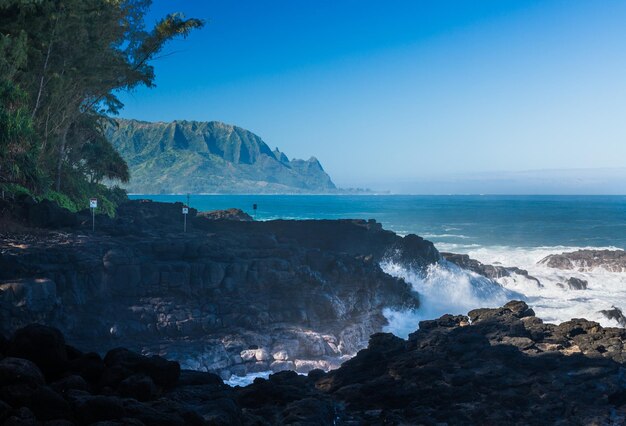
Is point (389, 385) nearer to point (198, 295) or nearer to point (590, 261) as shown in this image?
point (198, 295)

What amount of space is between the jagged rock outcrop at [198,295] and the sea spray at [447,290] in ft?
8.15

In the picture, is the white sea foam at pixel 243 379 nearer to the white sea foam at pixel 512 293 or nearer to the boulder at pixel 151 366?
the boulder at pixel 151 366

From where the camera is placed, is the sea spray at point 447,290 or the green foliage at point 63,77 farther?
the sea spray at point 447,290

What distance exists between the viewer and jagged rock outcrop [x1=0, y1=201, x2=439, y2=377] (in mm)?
19828

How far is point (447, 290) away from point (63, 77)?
2670 centimetres

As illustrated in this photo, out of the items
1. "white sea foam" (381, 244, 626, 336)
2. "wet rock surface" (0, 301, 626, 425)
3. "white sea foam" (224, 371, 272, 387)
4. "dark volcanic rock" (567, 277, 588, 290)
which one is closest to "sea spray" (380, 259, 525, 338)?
"white sea foam" (381, 244, 626, 336)

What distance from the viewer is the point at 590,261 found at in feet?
152

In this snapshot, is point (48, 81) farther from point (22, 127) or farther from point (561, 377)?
point (561, 377)

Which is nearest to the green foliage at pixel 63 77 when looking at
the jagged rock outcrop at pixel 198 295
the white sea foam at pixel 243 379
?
the jagged rock outcrop at pixel 198 295

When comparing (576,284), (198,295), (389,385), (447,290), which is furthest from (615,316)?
(198,295)

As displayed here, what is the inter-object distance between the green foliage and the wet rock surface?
18.0m

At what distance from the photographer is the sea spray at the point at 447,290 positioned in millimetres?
32094

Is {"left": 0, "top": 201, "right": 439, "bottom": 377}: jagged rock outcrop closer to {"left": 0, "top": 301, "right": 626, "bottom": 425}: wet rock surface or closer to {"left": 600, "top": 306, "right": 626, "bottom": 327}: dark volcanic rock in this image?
{"left": 0, "top": 301, "right": 626, "bottom": 425}: wet rock surface

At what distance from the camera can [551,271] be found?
4566 centimetres
